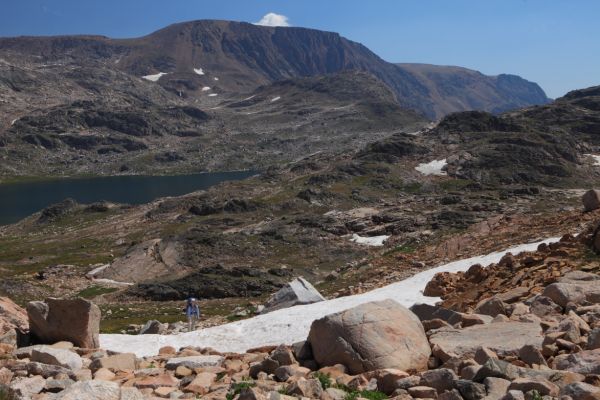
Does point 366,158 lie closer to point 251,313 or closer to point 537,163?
point 537,163

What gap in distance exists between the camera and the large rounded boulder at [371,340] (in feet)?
47.5

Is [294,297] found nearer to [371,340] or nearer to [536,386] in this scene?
[371,340]

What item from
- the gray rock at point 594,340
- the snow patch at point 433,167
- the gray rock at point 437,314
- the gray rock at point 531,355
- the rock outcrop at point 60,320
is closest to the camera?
the gray rock at point 531,355

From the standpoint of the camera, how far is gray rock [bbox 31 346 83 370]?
1555 cm

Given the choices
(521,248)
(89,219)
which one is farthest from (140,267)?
(89,219)

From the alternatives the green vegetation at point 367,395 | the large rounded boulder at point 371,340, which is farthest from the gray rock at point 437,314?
the green vegetation at point 367,395

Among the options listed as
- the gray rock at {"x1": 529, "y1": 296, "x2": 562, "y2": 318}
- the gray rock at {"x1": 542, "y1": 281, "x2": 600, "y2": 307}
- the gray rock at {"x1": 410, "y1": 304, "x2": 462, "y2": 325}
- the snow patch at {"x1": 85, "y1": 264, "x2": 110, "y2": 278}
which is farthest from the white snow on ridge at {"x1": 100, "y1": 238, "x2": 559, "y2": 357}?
the snow patch at {"x1": 85, "y1": 264, "x2": 110, "y2": 278}

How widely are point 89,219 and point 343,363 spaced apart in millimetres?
112290

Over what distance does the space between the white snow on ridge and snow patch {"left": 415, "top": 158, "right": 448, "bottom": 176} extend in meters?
83.9

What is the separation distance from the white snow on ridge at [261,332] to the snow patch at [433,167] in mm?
83853

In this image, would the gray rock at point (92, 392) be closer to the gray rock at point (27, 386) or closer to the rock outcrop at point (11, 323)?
the gray rock at point (27, 386)

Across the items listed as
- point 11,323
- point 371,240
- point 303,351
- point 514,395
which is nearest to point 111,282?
point 371,240

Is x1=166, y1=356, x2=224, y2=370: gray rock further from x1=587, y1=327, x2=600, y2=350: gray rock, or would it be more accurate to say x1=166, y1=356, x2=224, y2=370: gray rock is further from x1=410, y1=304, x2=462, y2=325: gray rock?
x1=587, y1=327, x2=600, y2=350: gray rock

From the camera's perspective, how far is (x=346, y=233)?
7162 cm
